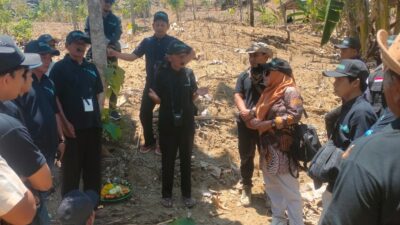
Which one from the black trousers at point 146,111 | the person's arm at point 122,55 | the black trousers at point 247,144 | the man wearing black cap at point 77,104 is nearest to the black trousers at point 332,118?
the black trousers at point 247,144

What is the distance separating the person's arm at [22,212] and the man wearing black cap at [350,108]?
1865 mm

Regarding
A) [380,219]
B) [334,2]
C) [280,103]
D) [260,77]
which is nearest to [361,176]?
[380,219]

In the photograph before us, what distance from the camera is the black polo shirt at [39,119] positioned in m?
3.27

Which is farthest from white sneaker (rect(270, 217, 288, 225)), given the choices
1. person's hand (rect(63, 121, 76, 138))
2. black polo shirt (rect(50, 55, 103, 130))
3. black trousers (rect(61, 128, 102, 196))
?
person's hand (rect(63, 121, 76, 138))

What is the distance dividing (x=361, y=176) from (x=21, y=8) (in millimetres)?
26694

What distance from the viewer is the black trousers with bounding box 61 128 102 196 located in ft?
13.5

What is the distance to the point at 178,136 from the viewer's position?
4.56m

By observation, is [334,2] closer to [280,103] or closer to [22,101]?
[280,103]

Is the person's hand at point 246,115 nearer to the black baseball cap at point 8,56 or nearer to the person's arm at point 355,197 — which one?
the black baseball cap at point 8,56

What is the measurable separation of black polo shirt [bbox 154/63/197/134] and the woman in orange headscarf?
0.90 meters

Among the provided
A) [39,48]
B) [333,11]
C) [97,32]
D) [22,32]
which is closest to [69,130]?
[39,48]

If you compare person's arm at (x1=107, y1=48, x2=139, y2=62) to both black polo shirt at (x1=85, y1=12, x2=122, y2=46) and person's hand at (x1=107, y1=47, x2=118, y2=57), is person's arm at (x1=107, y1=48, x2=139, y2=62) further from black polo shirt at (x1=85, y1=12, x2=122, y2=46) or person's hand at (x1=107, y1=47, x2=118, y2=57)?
black polo shirt at (x1=85, y1=12, x2=122, y2=46)

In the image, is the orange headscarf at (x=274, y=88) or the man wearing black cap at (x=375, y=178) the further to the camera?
the orange headscarf at (x=274, y=88)

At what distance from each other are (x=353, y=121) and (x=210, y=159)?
328 cm
